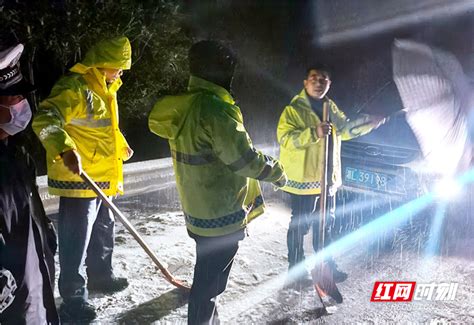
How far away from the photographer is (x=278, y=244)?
383 cm

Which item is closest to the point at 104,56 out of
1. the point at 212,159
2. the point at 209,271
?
the point at 212,159

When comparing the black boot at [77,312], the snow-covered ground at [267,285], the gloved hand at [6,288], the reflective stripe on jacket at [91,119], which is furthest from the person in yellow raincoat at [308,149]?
the gloved hand at [6,288]

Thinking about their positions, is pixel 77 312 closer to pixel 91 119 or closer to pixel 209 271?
pixel 209 271

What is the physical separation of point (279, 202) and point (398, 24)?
9.52 ft

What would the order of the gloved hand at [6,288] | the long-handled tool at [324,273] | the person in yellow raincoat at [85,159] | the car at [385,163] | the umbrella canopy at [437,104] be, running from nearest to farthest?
1. the gloved hand at [6,288]
2. the person in yellow raincoat at [85,159]
3. the long-handled tool at [324,273]
4. the umbrella canopy at [437,104]
5. the car at [385,163]

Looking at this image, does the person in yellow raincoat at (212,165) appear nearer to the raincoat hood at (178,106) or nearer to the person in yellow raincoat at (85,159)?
the raincoat hood at (178,106)

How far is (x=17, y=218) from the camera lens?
5.43ft

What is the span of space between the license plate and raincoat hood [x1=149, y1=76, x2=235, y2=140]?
6.37 ft

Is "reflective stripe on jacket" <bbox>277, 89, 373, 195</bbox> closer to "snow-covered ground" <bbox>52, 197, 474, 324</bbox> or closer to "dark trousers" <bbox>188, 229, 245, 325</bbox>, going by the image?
"snow-covered ground" <bbox>52, 197, 474, 324</bbox>

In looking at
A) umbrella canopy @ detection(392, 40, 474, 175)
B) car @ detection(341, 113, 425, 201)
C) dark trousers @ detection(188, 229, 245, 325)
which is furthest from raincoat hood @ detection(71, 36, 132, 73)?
car @ detection(341, 113, 425, 201)

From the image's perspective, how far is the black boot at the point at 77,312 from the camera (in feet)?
8.13

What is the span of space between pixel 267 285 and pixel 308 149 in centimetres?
102

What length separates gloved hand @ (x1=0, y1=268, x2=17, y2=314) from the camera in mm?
A: 1589

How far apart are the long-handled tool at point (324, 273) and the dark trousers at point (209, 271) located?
87cm
